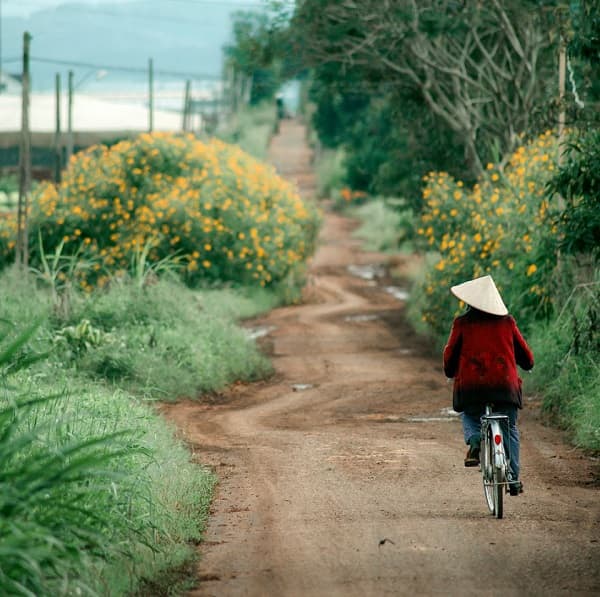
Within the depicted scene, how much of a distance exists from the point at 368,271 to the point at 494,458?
97.8 feet

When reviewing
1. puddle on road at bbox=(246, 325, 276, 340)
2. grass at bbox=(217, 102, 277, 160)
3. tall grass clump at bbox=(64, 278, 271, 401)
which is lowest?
grass at bbox=(217, 102, 277, 160)

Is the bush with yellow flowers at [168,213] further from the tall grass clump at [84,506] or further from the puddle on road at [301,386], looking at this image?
the tall grass clump at [84,506]

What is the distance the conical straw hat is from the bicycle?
698 mm

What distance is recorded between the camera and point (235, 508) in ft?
30.3

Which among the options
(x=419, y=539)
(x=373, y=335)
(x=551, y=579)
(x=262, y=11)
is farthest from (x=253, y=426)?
(x=262, y=11)

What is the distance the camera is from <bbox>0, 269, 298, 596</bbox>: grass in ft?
20.0

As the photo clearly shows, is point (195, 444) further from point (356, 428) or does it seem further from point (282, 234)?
point (282, 234)

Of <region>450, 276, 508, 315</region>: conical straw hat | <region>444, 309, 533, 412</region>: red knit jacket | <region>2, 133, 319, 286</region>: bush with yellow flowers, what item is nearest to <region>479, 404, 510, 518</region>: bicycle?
<region>444, 309, 533, 412</region>: red knit jacket

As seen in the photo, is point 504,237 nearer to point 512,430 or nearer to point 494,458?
point 512,430

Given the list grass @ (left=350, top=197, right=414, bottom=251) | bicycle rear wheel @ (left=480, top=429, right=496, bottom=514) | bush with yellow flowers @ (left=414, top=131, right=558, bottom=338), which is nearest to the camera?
bicycle rear wheel @ (left=480, top=429, right=496, bottom=514)

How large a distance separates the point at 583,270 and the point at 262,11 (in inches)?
550

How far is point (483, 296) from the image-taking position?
889 cm

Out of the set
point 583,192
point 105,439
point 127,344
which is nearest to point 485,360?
point 105,439

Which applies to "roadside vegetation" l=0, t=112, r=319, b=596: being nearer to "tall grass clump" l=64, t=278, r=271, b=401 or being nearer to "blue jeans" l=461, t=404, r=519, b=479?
"tall grass clump" l=64, t=278, r=271, b=401
